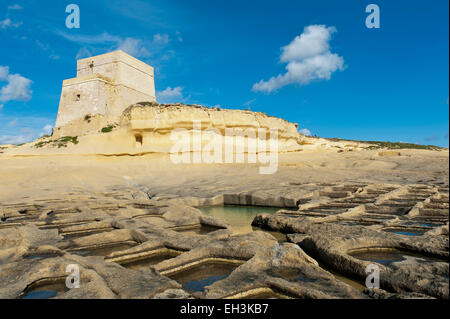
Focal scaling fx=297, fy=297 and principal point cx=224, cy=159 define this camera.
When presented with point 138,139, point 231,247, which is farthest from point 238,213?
point 138,139

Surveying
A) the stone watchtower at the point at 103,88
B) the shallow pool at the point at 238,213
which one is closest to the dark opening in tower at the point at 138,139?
the shallow pool at the point at 238,213

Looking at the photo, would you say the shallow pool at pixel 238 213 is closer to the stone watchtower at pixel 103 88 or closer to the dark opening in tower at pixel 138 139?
the dark opening in tower at pixel 138 139

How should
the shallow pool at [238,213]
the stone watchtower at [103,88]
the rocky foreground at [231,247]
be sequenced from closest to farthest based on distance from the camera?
the rocky foreground at [231,247] → the shallow pool at [238,213] → the stone watchtower at [103,88]

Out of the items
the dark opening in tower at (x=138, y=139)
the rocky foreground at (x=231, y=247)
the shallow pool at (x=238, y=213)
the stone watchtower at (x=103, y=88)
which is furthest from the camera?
the stone watchtower at (x=103, y=88)

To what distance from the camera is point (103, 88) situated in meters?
22.1

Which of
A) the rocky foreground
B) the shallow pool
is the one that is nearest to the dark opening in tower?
the rocky foreground

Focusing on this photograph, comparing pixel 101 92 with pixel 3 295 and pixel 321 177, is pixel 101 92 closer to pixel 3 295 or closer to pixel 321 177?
pixel 321 177

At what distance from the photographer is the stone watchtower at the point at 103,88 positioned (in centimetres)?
2192

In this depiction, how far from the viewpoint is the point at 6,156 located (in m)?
12.4

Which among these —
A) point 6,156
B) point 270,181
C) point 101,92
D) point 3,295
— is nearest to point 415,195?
point 270,181

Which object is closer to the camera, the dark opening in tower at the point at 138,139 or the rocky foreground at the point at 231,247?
the rocky foreground at the point at 231,247

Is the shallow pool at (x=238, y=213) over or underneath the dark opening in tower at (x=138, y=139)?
underneath

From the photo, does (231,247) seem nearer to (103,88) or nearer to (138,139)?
(138,139)

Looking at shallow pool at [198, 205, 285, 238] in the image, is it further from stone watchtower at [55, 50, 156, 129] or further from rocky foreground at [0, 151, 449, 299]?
stone watchtower at [55, 50, 156, 129]
